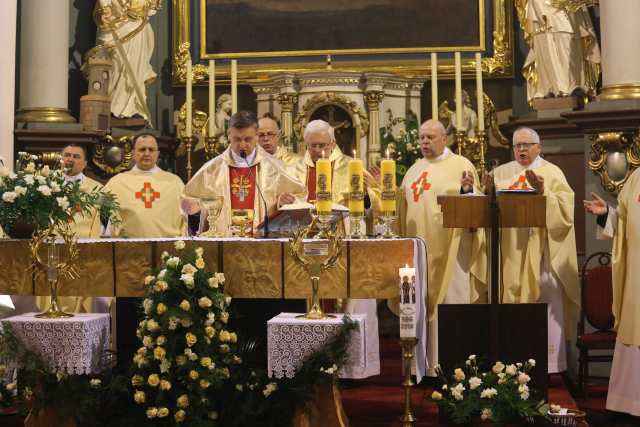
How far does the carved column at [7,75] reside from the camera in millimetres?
7828

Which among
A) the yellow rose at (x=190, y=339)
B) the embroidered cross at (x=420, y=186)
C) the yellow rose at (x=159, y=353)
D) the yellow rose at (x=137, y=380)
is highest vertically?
the embroidered cross at (x=420, y=186)

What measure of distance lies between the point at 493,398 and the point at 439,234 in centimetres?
261

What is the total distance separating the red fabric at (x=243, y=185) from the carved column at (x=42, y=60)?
3144 millimetres

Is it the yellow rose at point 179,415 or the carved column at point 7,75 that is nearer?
the yellow rose at point 179,415

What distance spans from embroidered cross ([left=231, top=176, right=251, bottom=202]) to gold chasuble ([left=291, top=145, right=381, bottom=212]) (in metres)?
0.72

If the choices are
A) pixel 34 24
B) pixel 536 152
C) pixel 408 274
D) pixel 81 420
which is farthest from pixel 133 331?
pixel 34 24

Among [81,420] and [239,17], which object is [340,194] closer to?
[81,420]

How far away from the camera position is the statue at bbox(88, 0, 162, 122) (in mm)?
9781

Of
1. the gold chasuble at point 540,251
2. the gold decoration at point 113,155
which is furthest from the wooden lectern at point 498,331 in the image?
the gold decoration at point 113,155

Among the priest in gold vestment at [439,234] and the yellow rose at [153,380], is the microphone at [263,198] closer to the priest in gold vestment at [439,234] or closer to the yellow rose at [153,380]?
the yellow rose at [153,380]

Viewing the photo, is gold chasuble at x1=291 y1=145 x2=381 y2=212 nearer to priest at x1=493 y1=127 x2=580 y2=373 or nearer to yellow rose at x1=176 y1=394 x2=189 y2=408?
priest at x1=493 y1=127 x2=580 y2=373

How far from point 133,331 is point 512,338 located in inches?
87.0

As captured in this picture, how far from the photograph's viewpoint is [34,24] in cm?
905

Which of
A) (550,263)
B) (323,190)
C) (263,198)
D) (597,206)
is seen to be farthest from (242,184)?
(550,263)
